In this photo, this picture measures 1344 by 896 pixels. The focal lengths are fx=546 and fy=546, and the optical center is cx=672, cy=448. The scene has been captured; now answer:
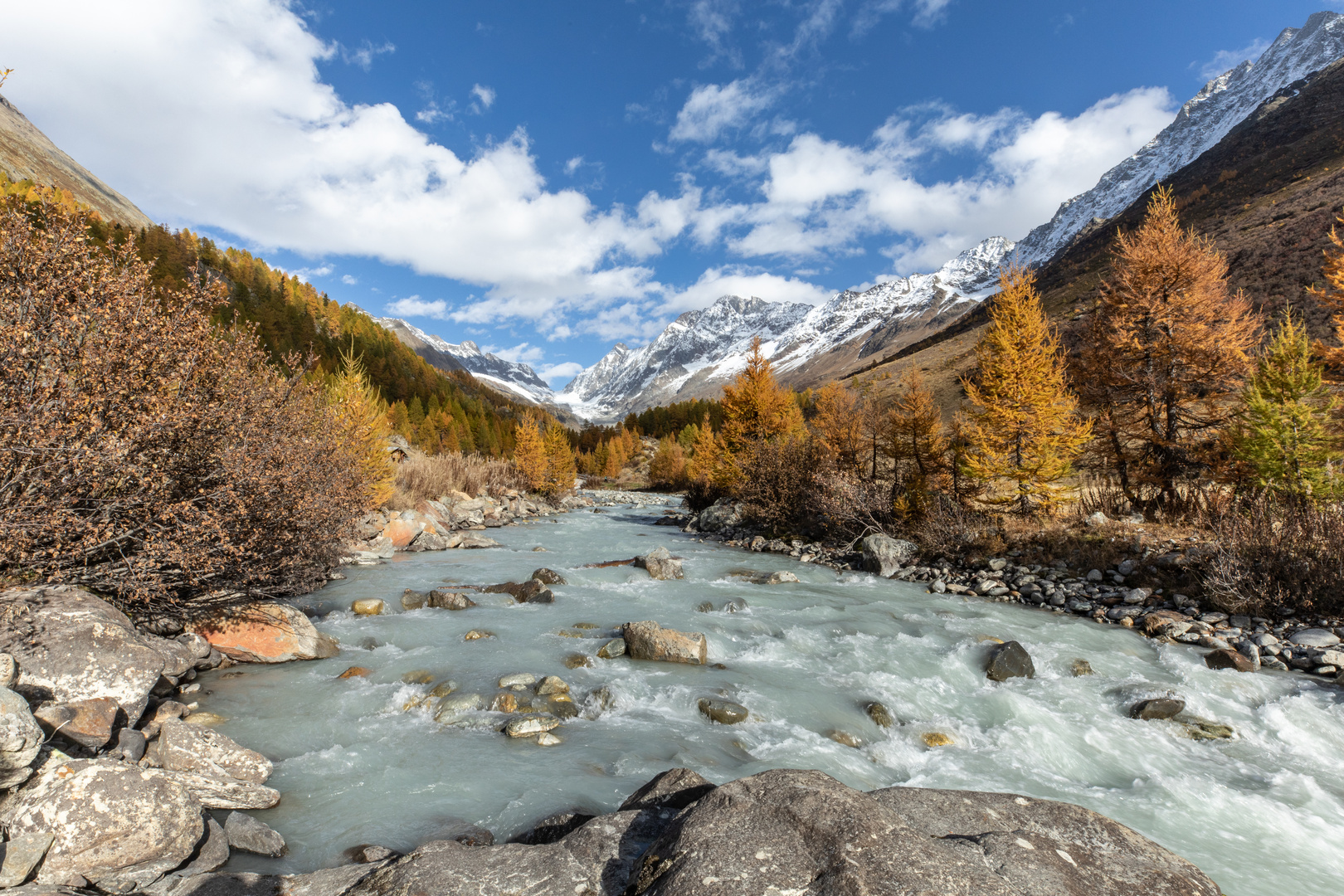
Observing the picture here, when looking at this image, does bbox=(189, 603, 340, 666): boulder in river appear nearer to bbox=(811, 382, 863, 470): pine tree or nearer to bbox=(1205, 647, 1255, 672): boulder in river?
bbox=(1205, 647, 1255, 672): boulder in river

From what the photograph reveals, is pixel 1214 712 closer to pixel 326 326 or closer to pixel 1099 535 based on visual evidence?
pixel 1099 535

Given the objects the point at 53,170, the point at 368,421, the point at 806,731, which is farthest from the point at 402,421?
the point at 53,170

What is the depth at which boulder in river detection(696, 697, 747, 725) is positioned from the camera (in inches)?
303

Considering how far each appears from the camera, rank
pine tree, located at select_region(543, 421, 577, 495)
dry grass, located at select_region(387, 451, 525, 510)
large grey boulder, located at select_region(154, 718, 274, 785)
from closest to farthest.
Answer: large grey boulder, located at select_region(154, 718, 274, 785) < dry grass, located at select_region(387, 451, 525, 510) < pine tree, located at select_region(543, 421, 577, 495)

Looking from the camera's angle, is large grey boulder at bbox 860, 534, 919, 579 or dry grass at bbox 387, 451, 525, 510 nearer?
large grey boulder at bbox 860, 534, 919, 579

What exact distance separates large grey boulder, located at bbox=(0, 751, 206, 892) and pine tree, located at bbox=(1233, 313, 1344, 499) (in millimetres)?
21142

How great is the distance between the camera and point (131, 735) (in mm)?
A: 5145

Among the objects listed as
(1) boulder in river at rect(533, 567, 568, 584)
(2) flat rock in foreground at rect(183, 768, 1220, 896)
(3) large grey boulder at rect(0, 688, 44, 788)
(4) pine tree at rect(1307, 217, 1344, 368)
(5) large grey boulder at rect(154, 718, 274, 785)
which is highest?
(4) pine tree at rect(1307, 217, 1344, 368)

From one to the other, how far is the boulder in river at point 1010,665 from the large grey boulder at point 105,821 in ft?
34.5

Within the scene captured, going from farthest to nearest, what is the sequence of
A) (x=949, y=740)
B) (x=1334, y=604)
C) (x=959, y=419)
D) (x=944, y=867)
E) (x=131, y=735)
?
(x=959, y=419) < (x=1334, y=604) < (x=949, y=740) < (x=131, y=735) < (x=944, y=867)

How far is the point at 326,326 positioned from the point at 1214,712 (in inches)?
5250

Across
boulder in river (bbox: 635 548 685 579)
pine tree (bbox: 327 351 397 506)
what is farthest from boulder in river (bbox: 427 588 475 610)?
pine tree (bbox: 327 351 397 506)

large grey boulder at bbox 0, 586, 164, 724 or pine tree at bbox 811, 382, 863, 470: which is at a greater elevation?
pine tree at bbox 811, 382, 863, 470

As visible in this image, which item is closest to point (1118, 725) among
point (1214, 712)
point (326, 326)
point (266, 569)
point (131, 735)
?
point (1214, 712)
